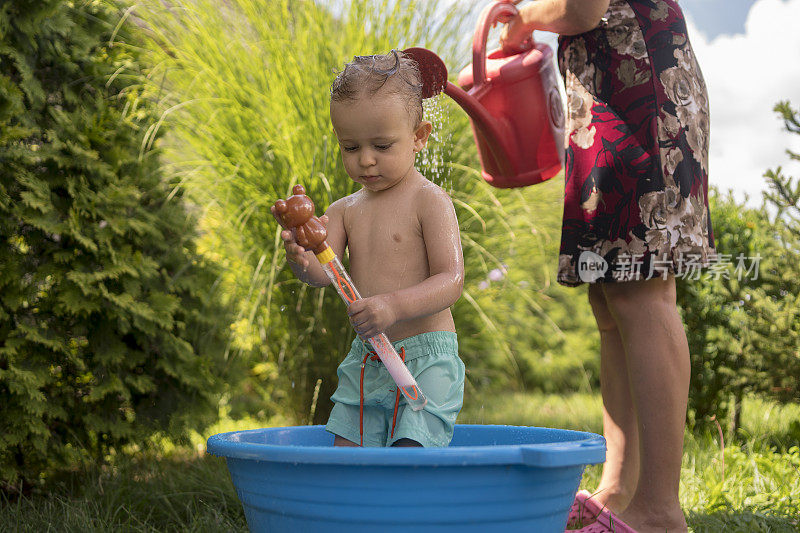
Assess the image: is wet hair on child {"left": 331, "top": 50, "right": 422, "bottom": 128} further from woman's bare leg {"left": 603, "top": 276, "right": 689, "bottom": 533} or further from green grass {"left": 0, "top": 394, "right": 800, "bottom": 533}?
green grass {"left": 0, "top": 394, "right": 800, "bottom": 533}

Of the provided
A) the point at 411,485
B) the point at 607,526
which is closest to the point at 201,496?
the point at 607,526

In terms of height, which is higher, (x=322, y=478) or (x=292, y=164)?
(x=292, y=164)

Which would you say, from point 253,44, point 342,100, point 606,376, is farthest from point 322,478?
point 253,44

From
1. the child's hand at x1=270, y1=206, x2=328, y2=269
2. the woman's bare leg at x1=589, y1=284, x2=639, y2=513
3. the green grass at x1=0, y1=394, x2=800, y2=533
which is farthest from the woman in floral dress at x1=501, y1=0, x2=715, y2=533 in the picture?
the child's hand at x1=270, y1=206, x2=328, y2=269

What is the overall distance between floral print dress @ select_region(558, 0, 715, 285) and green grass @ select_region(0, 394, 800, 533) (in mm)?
690

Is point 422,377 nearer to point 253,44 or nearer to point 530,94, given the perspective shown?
point 530,94

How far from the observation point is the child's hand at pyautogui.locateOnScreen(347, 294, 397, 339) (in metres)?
1.15

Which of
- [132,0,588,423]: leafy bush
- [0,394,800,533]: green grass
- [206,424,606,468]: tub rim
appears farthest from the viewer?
[132,0,588,423]: leafy bush

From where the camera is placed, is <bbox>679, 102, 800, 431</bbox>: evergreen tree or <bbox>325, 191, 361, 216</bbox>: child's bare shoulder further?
<bbox>679, 102, 800, 431</bbox>: evergreen tree

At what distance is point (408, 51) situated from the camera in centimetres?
152

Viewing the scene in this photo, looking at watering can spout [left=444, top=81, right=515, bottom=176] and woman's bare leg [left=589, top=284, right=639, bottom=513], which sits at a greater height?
watering can spout [left=444, top=81, right=515, bottom=176]

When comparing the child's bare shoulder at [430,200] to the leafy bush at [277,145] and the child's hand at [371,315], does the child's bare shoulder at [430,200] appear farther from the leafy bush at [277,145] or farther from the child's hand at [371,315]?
the leafy bush at [277,145]

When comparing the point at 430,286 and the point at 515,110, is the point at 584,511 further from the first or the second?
the point at 515,110

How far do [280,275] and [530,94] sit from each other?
4.15 feet
